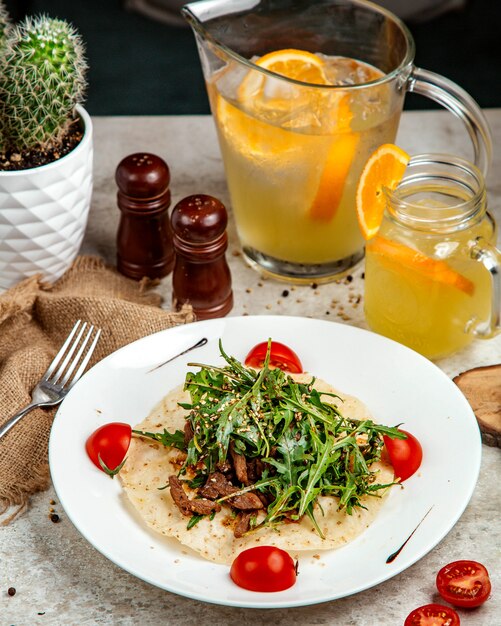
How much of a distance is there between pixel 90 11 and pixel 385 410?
4956mm

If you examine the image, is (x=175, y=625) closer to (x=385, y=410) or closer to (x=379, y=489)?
(x=379, y=489)

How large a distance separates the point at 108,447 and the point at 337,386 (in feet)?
1.90

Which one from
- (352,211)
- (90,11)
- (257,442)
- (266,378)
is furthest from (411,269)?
(90,11)

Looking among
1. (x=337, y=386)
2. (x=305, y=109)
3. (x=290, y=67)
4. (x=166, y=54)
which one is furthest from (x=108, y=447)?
(x=166, y=54)

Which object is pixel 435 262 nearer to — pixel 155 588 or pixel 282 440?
pixel 282 440

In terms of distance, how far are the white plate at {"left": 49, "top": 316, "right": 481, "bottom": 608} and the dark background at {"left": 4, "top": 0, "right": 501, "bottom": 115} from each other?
3332 millimetres

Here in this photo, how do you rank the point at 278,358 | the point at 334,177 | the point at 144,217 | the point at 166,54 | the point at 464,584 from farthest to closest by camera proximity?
the point at 166,54 → the point at 144,217 → the point at 334,177 → the point at 278,358 → the point at 464,584

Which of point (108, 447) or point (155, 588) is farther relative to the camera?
point (108, 447)

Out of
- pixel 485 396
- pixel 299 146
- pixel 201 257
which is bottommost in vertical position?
pixel 485 396

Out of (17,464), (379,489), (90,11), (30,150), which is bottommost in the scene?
(90,11)

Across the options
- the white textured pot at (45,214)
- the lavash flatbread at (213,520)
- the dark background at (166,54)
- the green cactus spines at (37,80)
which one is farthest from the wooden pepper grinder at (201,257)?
the dark background at (166,54)

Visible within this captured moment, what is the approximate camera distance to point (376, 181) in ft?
7.57

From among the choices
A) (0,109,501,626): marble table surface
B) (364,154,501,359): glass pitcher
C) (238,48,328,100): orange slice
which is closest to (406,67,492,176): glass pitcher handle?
(364,154,501,359): glass pitcher

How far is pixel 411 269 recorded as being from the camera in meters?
2.23
